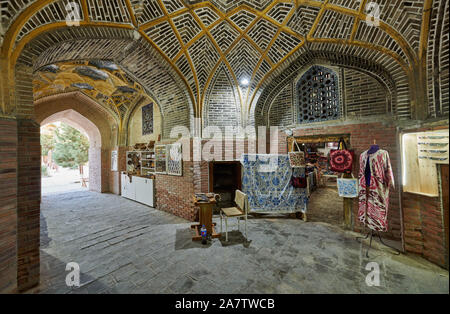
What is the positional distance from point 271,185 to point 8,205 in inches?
214

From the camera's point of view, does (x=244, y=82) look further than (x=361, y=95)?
Yes

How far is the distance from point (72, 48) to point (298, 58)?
5.65 metres

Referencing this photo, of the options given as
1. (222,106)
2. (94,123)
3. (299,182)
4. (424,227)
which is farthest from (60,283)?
(94,123)

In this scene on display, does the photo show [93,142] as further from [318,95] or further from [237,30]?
[318,95]

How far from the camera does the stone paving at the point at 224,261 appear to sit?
2.64 meters

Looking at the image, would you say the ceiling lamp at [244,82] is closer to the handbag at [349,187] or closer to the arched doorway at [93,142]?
the handbag at [349,187]

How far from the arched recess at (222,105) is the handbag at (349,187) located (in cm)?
338

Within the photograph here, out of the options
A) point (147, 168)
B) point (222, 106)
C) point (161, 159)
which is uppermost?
point (222, 106)

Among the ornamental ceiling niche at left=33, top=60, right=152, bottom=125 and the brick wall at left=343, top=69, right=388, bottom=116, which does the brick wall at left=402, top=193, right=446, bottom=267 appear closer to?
the brick wall at left=343, top=69, right=388, bottom=116

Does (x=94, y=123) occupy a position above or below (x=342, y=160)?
above

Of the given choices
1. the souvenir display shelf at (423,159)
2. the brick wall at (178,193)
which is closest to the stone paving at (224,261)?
the brick wall at (178,193)

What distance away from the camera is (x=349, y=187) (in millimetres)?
4348

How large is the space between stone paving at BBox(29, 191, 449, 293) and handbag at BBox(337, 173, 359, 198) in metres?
1.00
